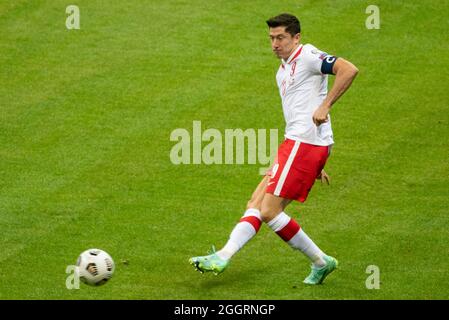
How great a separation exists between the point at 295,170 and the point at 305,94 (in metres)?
0.81

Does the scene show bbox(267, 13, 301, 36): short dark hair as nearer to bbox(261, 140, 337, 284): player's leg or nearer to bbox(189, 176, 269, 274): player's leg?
bbox(261, 140, 337, 284): player's leg

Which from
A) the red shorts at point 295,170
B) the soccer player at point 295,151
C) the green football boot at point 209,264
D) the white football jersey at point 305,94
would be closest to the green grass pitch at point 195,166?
the green football boot at point 209,264

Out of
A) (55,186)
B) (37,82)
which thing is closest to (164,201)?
(55,186)

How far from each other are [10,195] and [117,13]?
6398mm

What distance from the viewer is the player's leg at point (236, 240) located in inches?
454

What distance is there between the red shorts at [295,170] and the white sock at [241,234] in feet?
1.27

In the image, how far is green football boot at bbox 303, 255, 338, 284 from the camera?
470 inches

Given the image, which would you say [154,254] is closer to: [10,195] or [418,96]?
[10,195]

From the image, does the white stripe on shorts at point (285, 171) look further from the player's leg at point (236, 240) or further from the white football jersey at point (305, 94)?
the player's leg at point (236, 240)

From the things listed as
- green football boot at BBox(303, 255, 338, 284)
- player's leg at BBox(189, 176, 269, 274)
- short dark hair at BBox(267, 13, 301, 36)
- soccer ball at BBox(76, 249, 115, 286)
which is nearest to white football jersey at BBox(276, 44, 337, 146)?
short dark hair at BBox(267, 13, 301, 36)

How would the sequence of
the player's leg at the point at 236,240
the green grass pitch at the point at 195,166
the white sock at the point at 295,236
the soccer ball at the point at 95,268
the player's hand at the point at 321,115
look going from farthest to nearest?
the green grass pitch at the point at 195,166 < the white sock at the point at 295,236 < the player's leg at the point at 236,240 < the soccer ball at the point at 95,268 < the player's hand at the point at 321,115

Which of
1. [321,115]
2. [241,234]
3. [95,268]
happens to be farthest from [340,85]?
[95,268]

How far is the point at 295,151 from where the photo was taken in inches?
463

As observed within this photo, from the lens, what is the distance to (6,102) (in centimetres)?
1716
